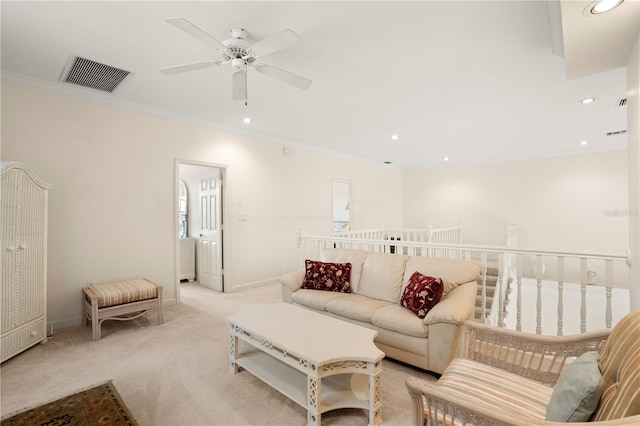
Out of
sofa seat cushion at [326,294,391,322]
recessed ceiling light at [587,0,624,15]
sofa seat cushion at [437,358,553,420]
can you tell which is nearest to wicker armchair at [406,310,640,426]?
sofa seat cushion at [437,358,553,420]

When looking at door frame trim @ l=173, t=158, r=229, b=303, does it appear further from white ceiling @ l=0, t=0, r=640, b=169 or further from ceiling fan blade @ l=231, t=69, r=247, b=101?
ceiling fan blade @ l=231, t=69, r=247, b=101

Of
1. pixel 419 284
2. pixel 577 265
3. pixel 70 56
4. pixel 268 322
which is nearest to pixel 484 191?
pixel 577 265

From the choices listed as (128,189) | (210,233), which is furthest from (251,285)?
(128,189)

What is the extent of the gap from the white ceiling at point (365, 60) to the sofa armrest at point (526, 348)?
5.60 feet

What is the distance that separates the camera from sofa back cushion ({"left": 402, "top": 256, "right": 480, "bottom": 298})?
2645mm

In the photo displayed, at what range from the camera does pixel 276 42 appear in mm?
2012

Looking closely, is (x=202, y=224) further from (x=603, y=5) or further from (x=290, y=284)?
(x=603, y=5)

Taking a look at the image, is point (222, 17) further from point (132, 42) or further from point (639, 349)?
point (639, 349)

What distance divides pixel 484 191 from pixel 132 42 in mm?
7579

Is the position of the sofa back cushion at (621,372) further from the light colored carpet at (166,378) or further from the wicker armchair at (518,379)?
the light colored carpet at (166,378)

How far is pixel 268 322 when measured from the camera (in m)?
2.25

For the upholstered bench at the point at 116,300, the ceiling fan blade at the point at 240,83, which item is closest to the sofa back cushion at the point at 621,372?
the ceiling fan blade at the point at 240,83

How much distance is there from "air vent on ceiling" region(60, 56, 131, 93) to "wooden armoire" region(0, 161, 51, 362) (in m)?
1.04

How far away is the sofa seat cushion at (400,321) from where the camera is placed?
226 cm
